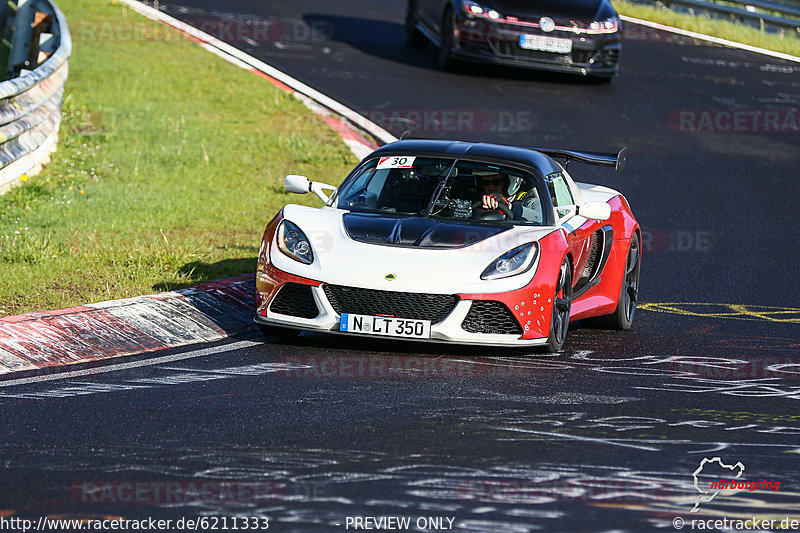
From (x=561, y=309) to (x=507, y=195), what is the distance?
0.99 m

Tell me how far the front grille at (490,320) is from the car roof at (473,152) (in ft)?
5.13

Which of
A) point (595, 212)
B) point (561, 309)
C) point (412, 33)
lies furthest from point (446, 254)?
point (412, 33)

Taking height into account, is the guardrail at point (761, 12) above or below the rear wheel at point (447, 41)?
above

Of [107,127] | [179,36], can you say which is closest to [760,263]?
[107,127]

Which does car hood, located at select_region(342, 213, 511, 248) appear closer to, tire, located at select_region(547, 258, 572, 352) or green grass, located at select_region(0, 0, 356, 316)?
tire, located at select_region(547, 258, 572, 352)

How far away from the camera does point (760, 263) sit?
12.1 metres

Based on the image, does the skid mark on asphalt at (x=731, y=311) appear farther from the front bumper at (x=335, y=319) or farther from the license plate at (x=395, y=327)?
the license plate at (x=395, y=327)

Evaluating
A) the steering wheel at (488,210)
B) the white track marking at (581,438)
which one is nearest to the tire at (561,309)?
the steering wheel at (488,210)

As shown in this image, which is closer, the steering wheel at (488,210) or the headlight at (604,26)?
the steering wheel at (488,210)

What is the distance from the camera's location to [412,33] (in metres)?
21.5

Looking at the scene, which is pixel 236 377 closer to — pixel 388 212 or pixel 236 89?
pixel 388 212

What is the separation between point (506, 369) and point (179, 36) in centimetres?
1426

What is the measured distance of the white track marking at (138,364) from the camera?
22.6 ft

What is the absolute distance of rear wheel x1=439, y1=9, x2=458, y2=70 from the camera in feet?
61.3
